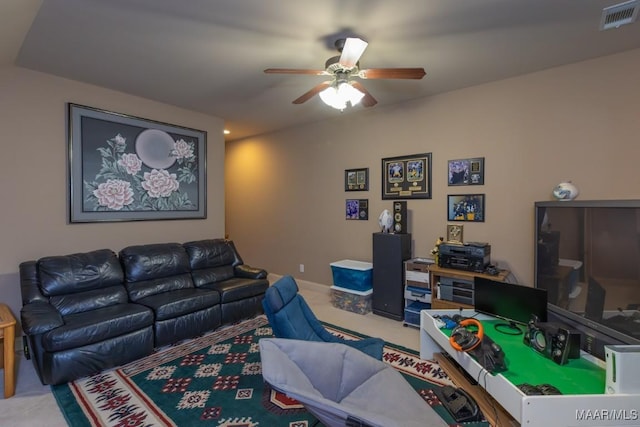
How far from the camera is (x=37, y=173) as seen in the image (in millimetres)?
3150

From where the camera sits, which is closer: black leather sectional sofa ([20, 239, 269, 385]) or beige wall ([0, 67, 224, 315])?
black leather sectional sofa ([20, 239, 269, 385])

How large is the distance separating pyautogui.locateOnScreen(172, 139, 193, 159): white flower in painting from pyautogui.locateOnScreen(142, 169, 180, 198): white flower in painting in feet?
0.96

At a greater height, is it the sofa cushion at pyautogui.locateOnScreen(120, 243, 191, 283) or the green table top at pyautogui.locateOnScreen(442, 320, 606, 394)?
the sofa cushion at pyautogui.locateOnScreen(120, 243, 191, 283)

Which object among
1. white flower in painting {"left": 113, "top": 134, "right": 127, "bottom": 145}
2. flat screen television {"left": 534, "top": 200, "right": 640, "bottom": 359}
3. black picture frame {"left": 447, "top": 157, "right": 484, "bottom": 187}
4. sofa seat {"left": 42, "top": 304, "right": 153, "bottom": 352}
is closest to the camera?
flat screen television {"left": 534, "top": 200, "right": 640, "bottom": 359}

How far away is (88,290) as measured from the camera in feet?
9.87

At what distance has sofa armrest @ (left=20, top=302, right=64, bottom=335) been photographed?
229cm

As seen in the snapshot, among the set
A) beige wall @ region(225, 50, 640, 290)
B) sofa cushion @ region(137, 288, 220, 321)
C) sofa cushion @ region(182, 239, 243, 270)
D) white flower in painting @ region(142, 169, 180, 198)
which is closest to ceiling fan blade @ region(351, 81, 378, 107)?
beige wall @ region(225, 50, 640, 290)

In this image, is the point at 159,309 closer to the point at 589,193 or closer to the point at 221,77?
the point at 221,77

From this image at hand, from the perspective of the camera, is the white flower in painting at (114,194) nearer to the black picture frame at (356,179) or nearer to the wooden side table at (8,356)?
the wooden side table at (8,356)

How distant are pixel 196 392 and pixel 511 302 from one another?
2.38 meters

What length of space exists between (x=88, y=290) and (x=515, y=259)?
4.36 m

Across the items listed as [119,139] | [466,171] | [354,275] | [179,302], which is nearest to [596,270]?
[466,171]

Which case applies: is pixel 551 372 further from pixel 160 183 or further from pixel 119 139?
pixel 119 139

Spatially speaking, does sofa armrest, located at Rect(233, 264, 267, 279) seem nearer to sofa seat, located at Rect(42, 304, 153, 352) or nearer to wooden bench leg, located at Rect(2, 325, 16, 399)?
sofa seat, located at Rect(42, 304, 153, 352)
